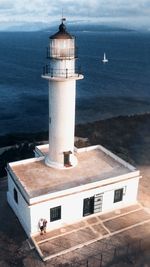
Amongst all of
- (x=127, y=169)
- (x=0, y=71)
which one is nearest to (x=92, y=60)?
(x=0, y=71)

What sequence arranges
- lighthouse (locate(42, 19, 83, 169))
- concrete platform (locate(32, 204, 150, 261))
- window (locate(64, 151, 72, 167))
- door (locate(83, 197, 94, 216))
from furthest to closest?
window (locate(64, 151, 72, 167))
door (locate(83, 197, 94, 216))
lighthouse (locate(42, 19, 83, 169))
concrete platform (locate(32, 204, 150, 261))

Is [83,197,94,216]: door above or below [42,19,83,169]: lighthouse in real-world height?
below

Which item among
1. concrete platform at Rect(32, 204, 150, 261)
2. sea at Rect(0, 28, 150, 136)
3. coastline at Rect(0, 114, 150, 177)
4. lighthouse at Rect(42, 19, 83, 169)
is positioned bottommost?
sea at Rect(0, 28, 150, 136)

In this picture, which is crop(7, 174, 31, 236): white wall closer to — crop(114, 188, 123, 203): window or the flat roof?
the flat roof

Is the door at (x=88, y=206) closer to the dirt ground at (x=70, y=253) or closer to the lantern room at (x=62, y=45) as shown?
the dirt ground at (x=70, y=253)

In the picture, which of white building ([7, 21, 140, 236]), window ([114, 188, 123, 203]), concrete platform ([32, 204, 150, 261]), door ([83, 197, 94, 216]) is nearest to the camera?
concrete platform ([32, 204, 150, 261])

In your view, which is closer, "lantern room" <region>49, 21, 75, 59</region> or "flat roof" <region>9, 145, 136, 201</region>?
"lantern room" <region>49, 21, 75, 59</region>

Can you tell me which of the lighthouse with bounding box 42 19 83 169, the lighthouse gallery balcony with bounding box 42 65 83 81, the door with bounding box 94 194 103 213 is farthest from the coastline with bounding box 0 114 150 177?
the lighthouse gallery balcony with bounding box 42 65 83 81

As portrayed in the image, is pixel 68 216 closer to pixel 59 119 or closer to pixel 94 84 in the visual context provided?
pixel 59 119
